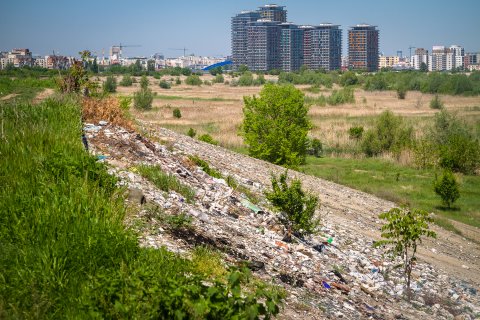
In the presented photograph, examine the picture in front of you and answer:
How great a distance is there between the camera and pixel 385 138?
40.2 meters

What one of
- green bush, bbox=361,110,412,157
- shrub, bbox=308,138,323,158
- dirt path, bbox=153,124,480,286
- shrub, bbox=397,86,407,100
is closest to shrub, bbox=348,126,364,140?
green bush, bbox=361,110,412,157

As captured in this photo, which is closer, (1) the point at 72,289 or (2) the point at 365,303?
(1) the point at 72,289

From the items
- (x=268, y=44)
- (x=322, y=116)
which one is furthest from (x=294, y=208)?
(x=268, y=44)

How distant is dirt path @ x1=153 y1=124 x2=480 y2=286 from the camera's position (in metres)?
14.0

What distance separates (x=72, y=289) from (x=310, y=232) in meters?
6.82

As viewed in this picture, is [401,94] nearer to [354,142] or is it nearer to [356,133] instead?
[356,133]

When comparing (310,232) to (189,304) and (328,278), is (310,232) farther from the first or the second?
(189,304)

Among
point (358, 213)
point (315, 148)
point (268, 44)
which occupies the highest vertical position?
point (268, 44)

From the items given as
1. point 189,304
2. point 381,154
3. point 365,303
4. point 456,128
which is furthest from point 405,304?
point 456,128

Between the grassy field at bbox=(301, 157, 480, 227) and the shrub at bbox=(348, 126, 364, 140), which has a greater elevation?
the shrub at bbox=(348, 126, 364, 140)

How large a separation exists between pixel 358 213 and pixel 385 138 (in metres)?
24.3

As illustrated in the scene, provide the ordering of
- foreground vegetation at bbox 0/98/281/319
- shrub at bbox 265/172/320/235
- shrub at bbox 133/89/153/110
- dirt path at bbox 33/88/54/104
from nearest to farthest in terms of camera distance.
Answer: foreground vegetation at bbox 0/98/281/319 → shrub at bbox 265/172/320/235 → dirt path at bbox 33/88/54/104 → shrub at bbox 133/89/153/110

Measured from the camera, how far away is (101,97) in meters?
13.2

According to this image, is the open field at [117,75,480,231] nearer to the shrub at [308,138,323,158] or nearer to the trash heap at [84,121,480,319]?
the shrub at [308,138,323,158]
